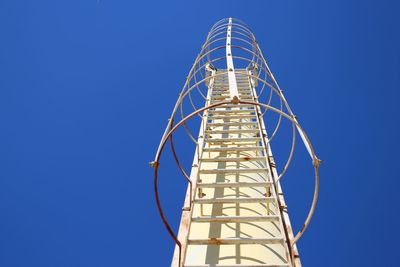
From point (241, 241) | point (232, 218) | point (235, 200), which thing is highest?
Answer: point (235, 200)

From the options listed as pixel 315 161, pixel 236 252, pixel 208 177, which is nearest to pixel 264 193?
pixel 208 177

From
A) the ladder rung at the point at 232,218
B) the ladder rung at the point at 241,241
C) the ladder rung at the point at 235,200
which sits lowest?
the ladder rung at the point at 241,241

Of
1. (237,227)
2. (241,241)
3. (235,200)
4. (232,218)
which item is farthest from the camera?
(237,227)

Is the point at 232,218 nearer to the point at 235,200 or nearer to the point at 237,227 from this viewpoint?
the point at 235,200

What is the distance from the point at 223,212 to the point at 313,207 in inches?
99.1

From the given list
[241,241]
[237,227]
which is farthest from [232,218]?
[237,227]

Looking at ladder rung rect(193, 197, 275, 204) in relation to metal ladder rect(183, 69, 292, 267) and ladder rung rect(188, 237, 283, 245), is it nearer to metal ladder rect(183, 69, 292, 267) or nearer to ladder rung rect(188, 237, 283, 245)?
metal ladder rect(183, 69, 292, 267)

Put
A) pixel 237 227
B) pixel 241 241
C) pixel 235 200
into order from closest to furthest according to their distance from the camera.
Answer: pixel 241 241 → pixel 235 200 → pixel 237 227

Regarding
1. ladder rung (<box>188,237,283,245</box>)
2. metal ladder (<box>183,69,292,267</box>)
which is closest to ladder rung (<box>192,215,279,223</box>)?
metal ladder (<box>183,69,292,267</box>)

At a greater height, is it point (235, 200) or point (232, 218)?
point (235, 200)

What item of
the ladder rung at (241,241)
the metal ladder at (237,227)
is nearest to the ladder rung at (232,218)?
the metal ladder at (237,227)

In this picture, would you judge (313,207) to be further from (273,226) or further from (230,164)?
(230,164)

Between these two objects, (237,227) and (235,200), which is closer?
(235,200)

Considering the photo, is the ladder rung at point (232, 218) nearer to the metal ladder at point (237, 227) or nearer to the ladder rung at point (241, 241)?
the metal ladder at point (237, 227)
